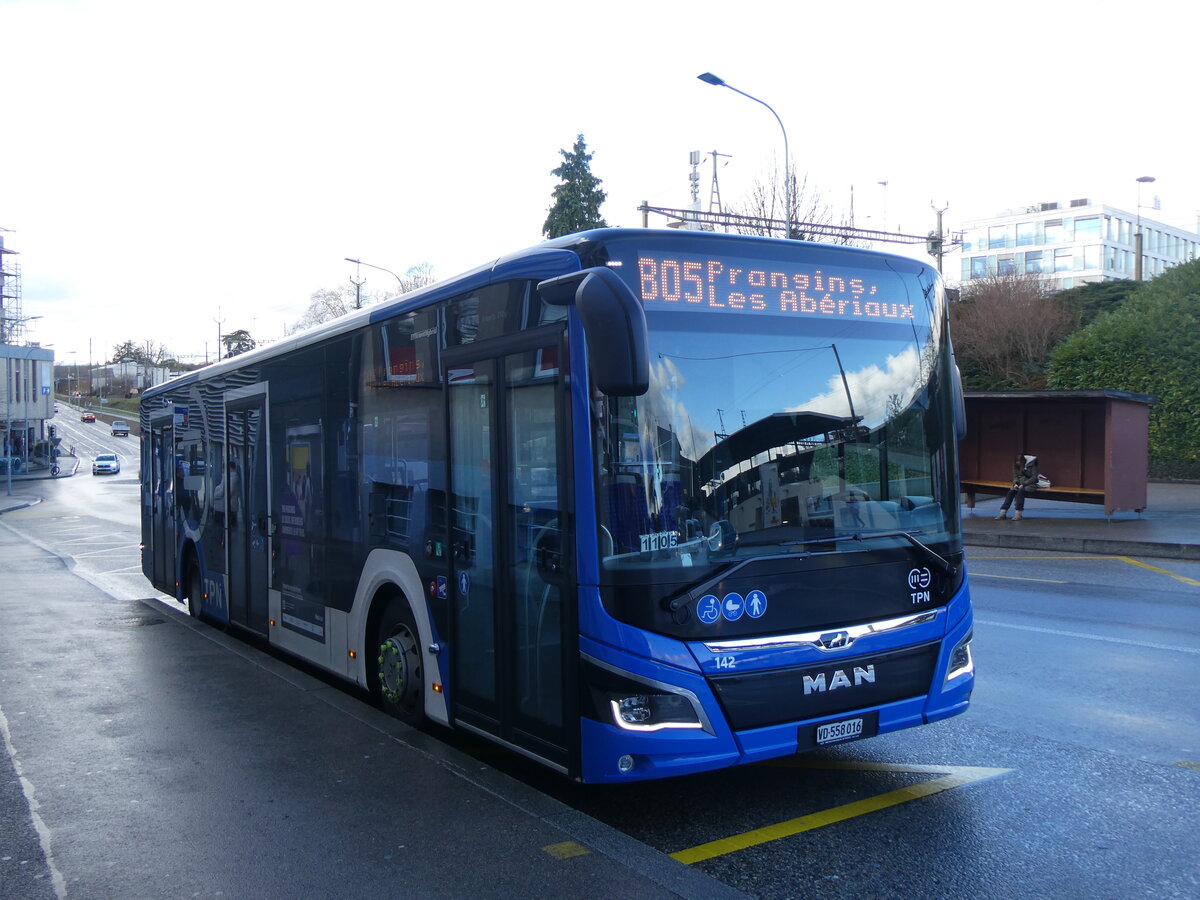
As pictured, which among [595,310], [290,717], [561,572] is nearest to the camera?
[595,310]

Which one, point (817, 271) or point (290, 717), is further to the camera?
point (290, 717)

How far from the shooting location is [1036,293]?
41812 mm

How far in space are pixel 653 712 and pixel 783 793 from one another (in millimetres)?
1250

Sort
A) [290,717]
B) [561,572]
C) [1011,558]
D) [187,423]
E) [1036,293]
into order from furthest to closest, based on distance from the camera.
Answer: [1036,293]
[1011,558]
[187,423]
[290,717]
[561,572]

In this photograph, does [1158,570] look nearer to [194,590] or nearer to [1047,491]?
[1047,491]

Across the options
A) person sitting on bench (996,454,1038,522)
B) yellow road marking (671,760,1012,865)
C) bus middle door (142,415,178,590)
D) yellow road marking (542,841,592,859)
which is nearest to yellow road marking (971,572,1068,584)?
person sitting on bench (996,454,1038,522)

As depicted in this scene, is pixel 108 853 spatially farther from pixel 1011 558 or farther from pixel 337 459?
pixel 1011 558

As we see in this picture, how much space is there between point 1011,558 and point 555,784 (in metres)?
12.4

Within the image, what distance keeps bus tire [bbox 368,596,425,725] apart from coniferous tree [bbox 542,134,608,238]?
38647 mm

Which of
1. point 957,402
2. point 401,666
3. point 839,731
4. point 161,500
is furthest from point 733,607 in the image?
point 161,500

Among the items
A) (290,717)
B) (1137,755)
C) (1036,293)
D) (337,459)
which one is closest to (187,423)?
(337,459)

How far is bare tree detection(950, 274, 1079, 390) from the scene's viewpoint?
4038cm

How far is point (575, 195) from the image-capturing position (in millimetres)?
44594

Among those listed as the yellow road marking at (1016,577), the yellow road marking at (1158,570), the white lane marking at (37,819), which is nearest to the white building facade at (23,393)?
the yellow road marking at (1016,577)
